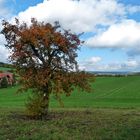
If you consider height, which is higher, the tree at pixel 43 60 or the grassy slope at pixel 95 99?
the tree at pixel 43 60

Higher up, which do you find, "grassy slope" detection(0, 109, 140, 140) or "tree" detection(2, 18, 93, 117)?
"tree" detection(2, 18, 93, 117)

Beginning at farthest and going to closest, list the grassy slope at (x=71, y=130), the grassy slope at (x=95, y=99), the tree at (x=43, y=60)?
1. the grassy slope at (x=95, y=99)
2. the tree at (x=43, y=60)
3. the grassy slope at (x=71, y=130)

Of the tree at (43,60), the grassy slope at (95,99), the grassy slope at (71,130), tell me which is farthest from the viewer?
the grassy slope at (95,99)

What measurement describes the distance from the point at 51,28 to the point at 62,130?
925 centimetres

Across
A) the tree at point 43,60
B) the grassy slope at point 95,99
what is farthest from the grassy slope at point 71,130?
the grassy slope at point 95,99

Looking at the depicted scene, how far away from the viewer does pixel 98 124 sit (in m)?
23.2

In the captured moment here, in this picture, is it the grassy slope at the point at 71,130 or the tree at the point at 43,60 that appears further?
the tree at the point at 43,60

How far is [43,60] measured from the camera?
2844cm

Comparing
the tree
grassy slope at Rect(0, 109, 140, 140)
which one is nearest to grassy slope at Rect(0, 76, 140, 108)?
the tree

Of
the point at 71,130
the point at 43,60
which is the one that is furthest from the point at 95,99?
the point at 71,130

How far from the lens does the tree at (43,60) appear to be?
90.0ft

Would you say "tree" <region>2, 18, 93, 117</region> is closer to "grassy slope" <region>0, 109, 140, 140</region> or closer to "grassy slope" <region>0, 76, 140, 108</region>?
"grassy slope" <region>0, 109, 140, 140</region>

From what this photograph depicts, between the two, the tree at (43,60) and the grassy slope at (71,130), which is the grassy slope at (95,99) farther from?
the grassy slope at (71,130)

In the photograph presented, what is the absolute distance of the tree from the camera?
2744 centimetres
